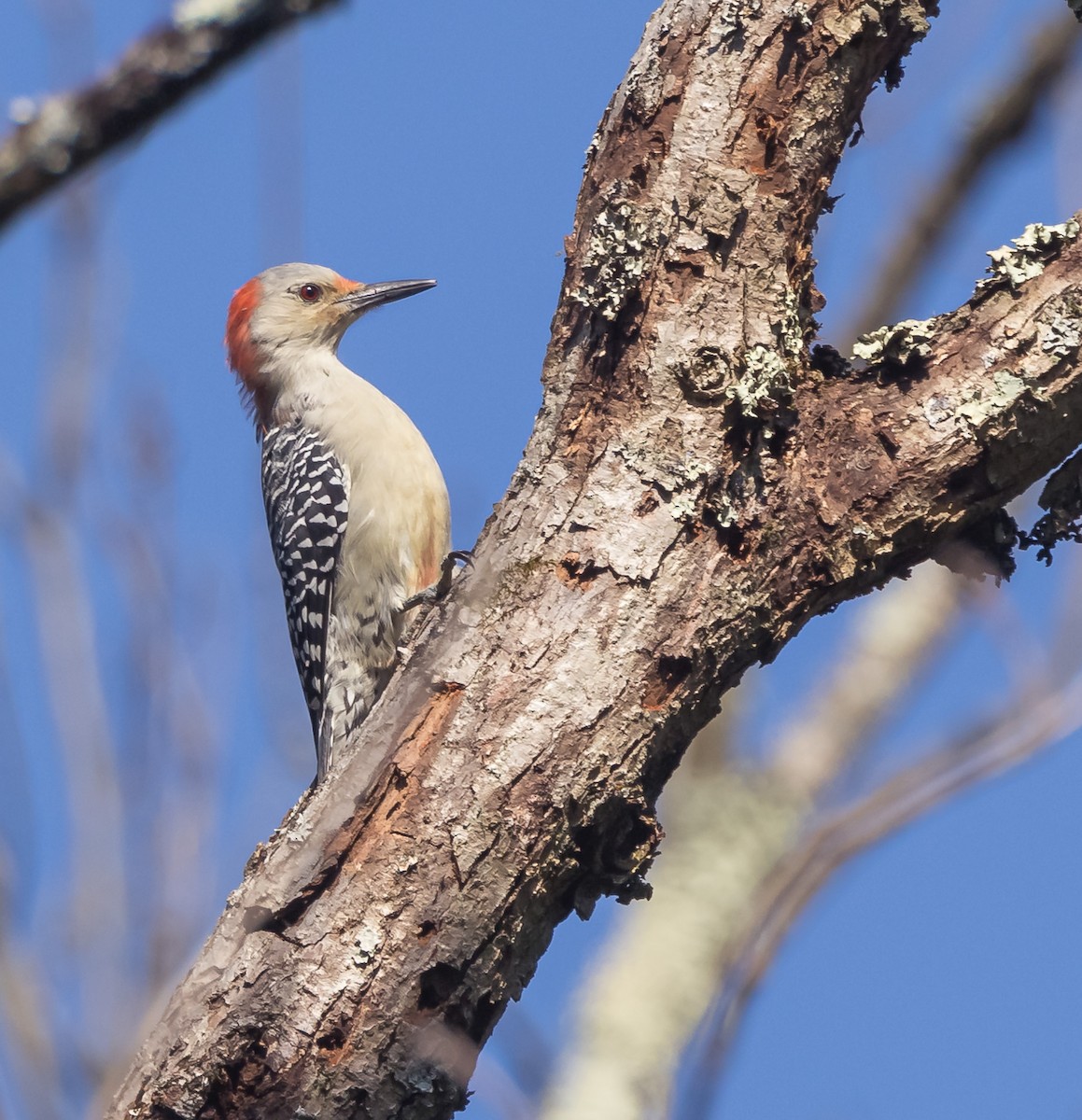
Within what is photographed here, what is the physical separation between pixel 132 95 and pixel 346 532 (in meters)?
3.56

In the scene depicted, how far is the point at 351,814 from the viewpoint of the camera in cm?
334

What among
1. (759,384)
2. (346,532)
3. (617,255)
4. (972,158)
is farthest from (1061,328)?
(972,158)

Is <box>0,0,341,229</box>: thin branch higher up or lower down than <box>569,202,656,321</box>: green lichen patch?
lower down

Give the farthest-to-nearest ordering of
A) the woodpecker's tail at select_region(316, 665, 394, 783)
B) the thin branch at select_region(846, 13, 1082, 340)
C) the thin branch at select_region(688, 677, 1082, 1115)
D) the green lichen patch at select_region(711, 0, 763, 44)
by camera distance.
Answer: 1. the thin branch at select_region(846, 13, 1082, 340)
2. the woodpecker's tail at select_region(316, 665, 394, 783)
3. the green lichen patch at select_region(711, 0, 763, 44)
4. the thin branch at select_region(688, 677, 1082, 1115)

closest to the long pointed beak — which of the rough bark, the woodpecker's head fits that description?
the woodpecker's head

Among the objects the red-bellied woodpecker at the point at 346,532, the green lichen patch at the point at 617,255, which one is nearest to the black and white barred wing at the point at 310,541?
the red-bellied woodpecker at the point at 346,532

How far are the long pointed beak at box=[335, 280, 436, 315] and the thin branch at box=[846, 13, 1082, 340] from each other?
9.78ft

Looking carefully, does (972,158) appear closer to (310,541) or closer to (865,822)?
(310,541)

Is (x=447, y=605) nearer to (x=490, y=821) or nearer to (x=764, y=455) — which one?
(x=490, y=821)

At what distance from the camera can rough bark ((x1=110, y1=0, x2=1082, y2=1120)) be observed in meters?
3.23

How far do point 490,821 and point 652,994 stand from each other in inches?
185

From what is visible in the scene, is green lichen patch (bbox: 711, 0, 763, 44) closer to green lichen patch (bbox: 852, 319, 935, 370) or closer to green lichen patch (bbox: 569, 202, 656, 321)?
green lichen patch (bbox: 569, 202, 656, 321)

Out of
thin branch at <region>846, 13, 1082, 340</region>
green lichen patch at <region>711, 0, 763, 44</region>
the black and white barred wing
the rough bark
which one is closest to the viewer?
the rough bark

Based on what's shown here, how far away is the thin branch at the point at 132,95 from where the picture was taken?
2.69 m
